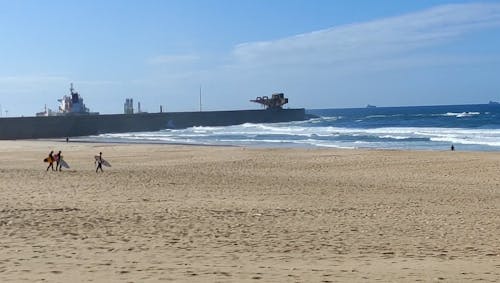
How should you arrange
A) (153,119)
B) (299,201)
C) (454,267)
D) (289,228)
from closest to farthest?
(454,267)
(289,228)
(299,201)
(153,119)

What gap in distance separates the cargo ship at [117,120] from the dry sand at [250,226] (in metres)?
37.1

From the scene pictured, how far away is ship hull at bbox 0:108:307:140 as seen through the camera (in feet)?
179

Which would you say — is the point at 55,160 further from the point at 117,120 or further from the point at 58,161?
the point at 117,120

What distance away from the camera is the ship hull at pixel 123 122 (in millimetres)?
54562

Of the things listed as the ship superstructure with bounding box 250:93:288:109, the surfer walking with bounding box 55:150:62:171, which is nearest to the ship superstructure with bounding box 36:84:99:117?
the ship superstructure with bounding box 250:93:288:109

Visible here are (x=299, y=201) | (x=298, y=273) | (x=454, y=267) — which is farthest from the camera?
(x=299, y=201)

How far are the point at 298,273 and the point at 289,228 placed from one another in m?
3.30

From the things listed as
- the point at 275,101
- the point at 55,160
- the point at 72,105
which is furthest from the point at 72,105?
the point at 55,160

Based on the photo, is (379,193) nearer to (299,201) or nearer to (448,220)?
(299,201)

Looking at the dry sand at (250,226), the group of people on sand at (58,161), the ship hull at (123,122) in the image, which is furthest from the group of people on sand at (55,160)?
the ship hull at (123,122)

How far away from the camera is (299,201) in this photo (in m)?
13.3

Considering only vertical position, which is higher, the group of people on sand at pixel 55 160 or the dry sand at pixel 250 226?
the group of people on sand at pixel 55 160

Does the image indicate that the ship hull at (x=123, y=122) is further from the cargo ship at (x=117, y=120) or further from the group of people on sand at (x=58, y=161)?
the group of people on sand at (x=58, y=161)

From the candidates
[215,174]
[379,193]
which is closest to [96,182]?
[215,174]
